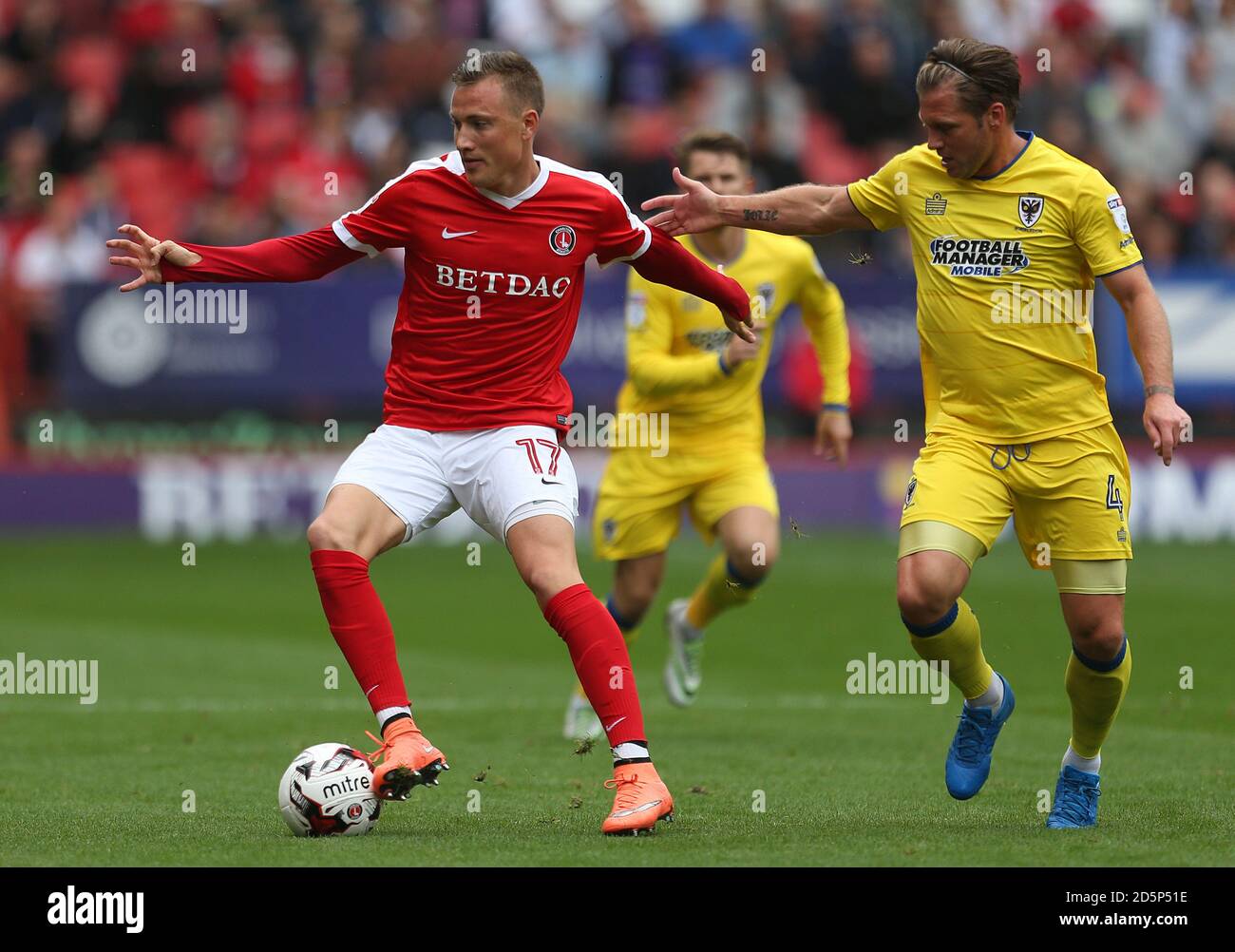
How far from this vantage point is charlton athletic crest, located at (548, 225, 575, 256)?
7.02 meters

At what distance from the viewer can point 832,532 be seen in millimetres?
18750

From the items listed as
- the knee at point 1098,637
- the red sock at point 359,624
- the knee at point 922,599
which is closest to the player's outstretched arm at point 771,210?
the knee at point 922,599

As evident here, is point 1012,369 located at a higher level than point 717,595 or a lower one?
higher

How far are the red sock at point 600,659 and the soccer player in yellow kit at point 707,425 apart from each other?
2823 millimetres

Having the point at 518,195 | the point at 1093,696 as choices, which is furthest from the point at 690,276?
the point at 1093,696

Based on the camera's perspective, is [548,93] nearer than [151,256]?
No

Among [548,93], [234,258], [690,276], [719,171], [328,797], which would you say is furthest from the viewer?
[548,93]

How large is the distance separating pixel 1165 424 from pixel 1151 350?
1.16 feet

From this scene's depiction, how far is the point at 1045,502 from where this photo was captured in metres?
6.93

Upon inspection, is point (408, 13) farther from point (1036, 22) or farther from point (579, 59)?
point (1036, 22)

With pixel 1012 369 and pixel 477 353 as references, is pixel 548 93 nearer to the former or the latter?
pixel 477 353

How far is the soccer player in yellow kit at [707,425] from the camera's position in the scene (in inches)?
381

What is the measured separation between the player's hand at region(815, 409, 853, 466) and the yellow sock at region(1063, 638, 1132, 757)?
8.83 feet

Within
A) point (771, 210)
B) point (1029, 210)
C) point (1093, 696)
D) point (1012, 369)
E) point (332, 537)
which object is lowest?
point (1093, 696)
